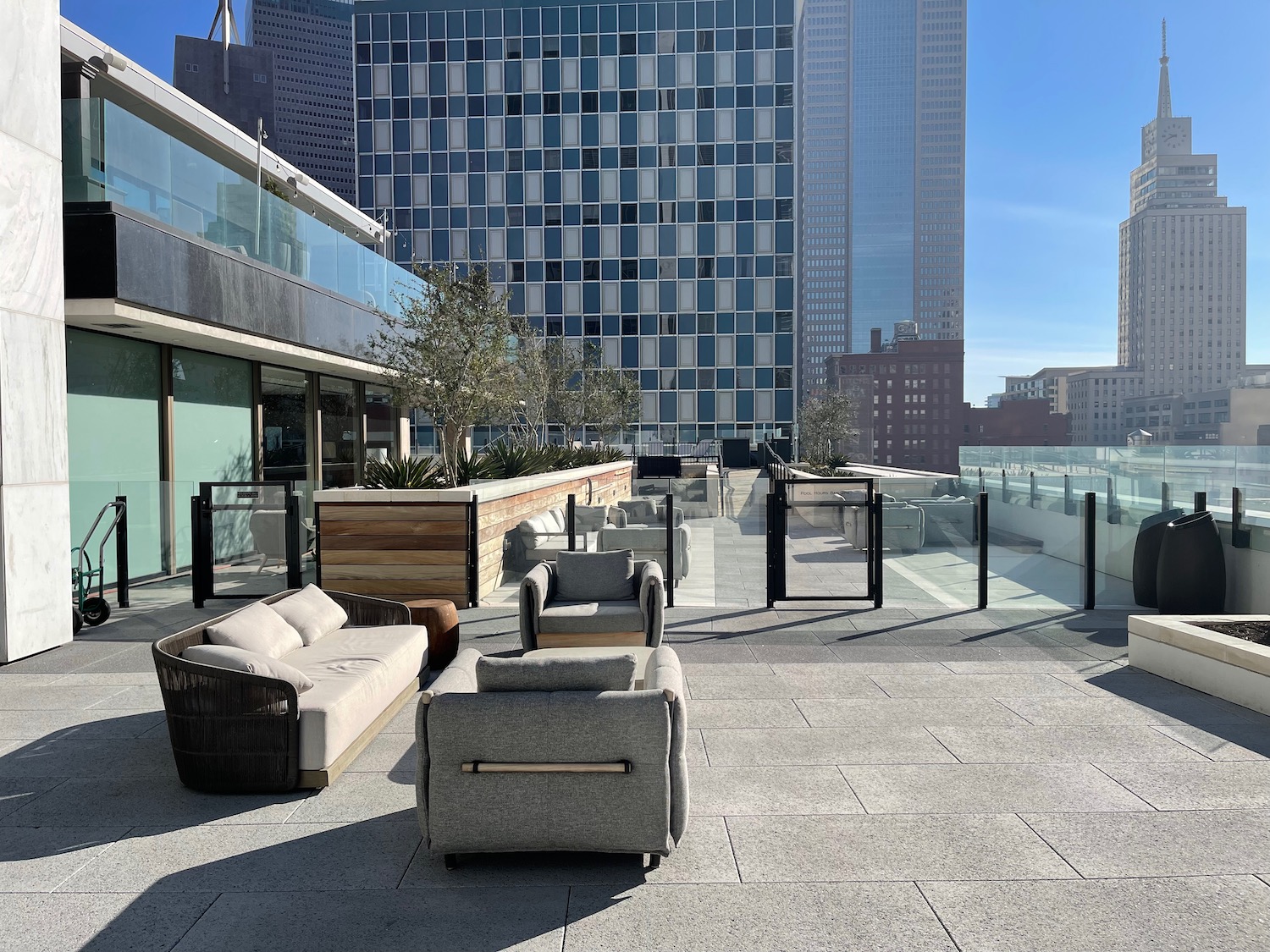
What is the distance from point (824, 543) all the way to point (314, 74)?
178324 mm

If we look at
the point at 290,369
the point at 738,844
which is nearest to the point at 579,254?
the point at 290,369

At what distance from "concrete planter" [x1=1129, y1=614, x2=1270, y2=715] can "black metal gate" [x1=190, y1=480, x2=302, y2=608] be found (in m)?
8.39

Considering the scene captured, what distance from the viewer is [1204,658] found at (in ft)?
21.8

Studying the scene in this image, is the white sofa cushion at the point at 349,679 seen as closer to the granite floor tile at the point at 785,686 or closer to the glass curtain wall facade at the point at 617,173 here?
the granite floor tile at the point at 785,686

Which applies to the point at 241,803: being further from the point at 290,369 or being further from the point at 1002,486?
the point at 290,369

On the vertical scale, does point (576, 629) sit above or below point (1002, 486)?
below

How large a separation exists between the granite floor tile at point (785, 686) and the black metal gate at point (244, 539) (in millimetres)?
5483

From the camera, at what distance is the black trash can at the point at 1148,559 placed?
32.1 feet

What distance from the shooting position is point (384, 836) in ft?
14.0

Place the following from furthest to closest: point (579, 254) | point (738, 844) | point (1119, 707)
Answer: point (579, 254), point (1119, 707), point (738, 844)

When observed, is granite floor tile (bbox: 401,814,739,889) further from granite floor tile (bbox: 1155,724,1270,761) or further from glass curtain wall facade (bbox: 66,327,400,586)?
glass curtain wall facade (bbox: 66,327,400,586)

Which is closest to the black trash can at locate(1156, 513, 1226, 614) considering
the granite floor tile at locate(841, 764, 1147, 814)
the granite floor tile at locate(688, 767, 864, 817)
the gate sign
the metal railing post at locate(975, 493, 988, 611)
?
the metal railing post at locate(975, 493, 988, 611)

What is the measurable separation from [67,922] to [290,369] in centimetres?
1336

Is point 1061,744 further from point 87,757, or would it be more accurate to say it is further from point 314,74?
point 314,74
